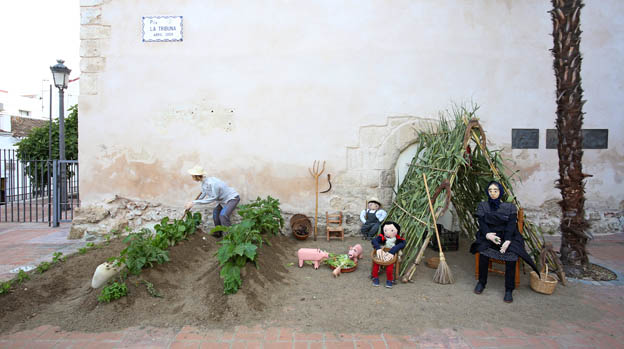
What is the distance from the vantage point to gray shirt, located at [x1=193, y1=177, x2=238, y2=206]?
5.91m

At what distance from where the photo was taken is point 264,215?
570 cm

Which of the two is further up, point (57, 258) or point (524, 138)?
point (524, 138)

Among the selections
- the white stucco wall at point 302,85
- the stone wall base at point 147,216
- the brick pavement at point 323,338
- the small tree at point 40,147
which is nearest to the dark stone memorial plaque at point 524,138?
the white stucco wall at point 302,85

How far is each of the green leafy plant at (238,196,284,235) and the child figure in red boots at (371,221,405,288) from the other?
5.92 feet

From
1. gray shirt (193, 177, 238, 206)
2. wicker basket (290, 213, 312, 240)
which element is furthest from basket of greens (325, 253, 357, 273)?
gray shirt (193, 177, 238, 206)

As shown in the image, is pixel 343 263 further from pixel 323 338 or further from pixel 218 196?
pixel 218 196

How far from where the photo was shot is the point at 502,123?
653 cm

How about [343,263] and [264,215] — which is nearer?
[343,263]

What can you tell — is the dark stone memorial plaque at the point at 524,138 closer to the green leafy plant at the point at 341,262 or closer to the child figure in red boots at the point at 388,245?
the child figure in red boots at the point at 388,245

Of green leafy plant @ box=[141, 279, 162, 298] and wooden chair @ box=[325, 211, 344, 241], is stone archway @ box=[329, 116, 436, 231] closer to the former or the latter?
wooden chair @ box=[325, 211, 344, 241]

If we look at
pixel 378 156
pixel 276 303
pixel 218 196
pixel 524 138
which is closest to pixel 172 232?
pixel 218 196

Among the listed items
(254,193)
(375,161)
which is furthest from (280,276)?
(375,161)

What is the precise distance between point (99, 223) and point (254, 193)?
2818 millimetres

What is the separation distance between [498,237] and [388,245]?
3.85 feet
